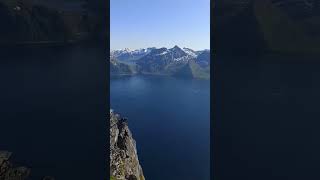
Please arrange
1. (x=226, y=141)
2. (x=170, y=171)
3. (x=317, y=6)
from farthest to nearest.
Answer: (x=170, y=171) < (x=226, y=141) < (x=317, y=6)
